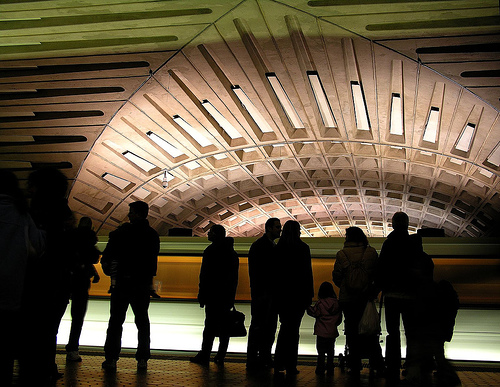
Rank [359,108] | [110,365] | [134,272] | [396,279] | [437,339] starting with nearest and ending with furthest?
[437,339] → [396,279] → [110,365] → [134,272] → [359,108]

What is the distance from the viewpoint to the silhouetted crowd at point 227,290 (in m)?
2.74

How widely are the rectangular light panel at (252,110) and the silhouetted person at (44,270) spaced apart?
46.7ft

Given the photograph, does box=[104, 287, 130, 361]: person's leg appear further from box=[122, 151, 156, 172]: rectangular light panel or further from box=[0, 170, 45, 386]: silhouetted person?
box=[122, 151, 156, 172]: rectangular light panel

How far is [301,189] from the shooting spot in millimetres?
28438

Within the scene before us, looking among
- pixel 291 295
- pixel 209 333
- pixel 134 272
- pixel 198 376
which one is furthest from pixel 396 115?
pixel 198 376

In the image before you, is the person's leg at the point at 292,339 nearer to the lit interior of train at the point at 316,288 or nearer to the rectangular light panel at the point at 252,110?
the lit interior of train at the point at 316,288

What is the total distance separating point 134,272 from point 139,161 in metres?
18.8

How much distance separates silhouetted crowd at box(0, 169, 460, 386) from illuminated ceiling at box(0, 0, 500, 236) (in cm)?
752

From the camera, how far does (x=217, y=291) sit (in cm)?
577

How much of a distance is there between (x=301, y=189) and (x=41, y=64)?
16.9 m

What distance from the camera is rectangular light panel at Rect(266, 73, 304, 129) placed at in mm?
16281

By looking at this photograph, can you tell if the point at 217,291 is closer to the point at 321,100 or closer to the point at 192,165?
the point at 321,100

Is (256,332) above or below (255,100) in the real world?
below

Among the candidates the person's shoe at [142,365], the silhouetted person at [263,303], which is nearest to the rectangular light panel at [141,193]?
the silhouetted person at [263,303]
